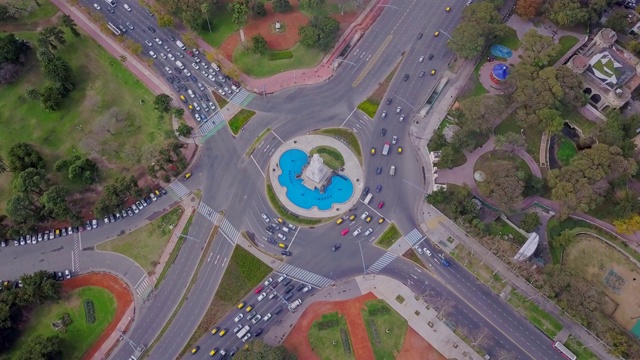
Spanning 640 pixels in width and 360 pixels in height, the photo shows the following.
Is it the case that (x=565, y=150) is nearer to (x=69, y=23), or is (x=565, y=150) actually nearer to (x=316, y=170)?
(x=316, y=170)

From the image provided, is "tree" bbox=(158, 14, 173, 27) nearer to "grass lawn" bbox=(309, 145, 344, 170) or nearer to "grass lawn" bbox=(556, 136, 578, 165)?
"grass lawn" bbox=(309, 145, 344, 170)

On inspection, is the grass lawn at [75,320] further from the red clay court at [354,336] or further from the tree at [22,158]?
the red clay court at [354,336]

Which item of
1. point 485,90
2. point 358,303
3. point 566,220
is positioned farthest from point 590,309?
point 485,90

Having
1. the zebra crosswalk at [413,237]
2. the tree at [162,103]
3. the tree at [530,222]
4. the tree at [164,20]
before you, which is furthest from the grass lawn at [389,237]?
the tree at [164,20]

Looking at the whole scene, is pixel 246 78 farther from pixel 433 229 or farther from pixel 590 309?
pixel 590 309

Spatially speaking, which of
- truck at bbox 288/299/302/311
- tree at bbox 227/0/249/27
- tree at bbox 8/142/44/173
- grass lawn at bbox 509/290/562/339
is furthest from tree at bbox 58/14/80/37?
grass lawn at bbox 509/290/562/339
